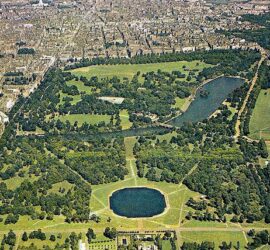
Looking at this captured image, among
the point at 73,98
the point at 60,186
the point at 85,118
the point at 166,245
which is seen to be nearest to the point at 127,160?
the point at 60,186

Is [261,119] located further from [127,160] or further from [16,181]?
[16,181]

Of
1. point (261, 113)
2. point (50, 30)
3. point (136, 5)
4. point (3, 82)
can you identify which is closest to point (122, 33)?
point (50, 30)

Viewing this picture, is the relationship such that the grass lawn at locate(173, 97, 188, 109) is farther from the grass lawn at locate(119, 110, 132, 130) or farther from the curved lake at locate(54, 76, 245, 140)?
the grass lawn at locate(119, 110, 132, 130)

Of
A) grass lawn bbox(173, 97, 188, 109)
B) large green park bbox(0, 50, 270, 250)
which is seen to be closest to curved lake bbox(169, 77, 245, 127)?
large green park bbox(0, 50, 270, 250)

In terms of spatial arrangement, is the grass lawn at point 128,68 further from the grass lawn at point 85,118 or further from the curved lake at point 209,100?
the grass lawn at point 85,118

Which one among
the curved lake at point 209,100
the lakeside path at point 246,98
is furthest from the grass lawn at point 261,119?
the curved lake at point 209,100
